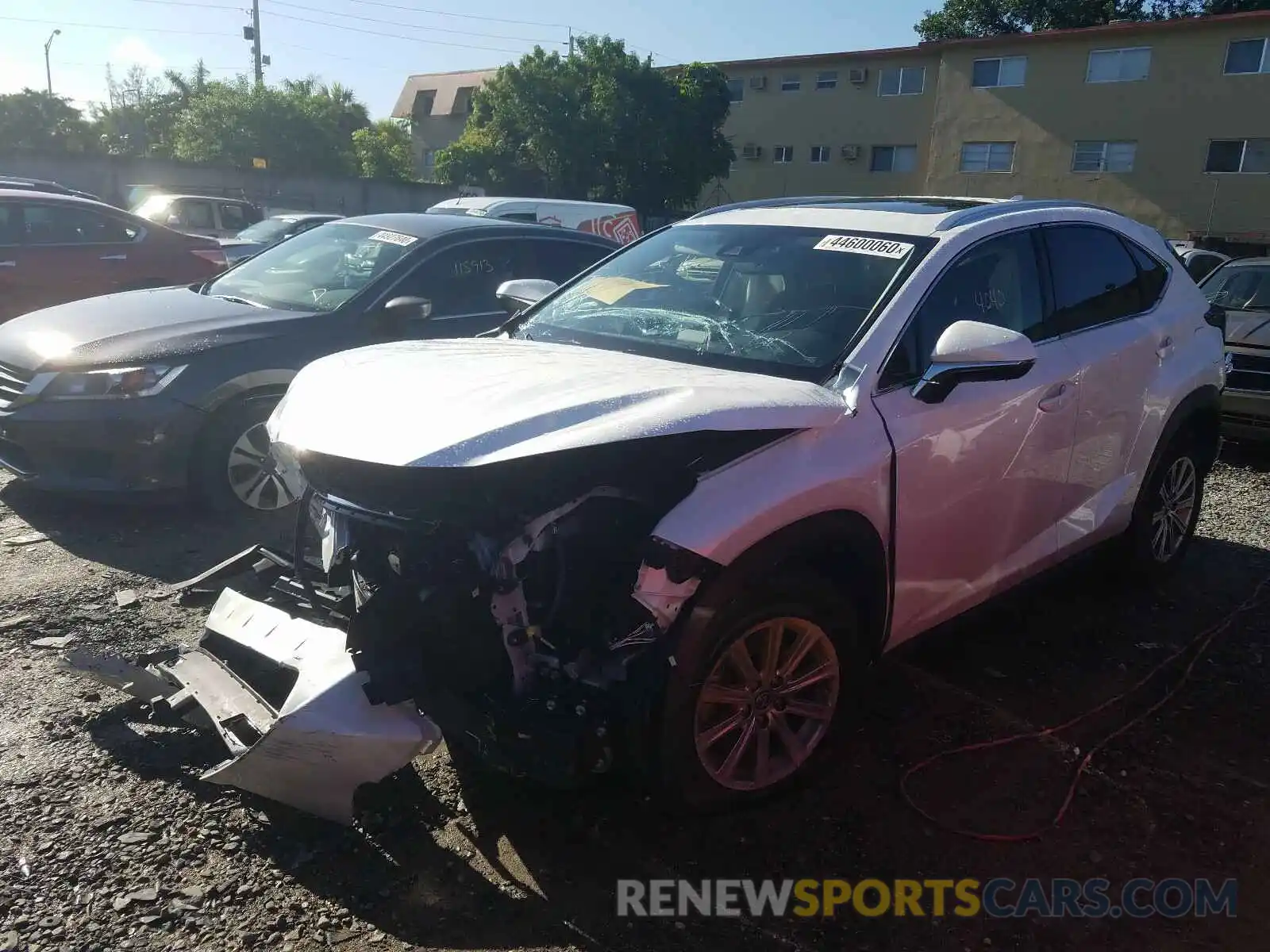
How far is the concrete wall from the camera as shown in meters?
28.4

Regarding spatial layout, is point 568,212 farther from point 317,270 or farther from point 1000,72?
point 1000,72

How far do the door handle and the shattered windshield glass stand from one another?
0.79 meters

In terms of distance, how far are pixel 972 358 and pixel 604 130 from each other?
35175 mm

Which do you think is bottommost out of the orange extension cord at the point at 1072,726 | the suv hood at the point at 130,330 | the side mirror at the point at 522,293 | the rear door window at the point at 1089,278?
the orange extension cord at the point at 1072,726

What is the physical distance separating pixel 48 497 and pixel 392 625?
4101 mm

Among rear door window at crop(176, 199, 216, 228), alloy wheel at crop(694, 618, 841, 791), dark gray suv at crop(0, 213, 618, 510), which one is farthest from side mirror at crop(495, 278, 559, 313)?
rear door window at crop(176, 199, 216, 228)

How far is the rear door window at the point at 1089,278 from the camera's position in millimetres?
4098

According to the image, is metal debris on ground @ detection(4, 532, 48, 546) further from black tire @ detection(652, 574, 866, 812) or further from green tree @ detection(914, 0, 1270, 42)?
green tree @ detection(914, 0, 1270, 42)

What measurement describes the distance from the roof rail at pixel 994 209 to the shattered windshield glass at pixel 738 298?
0.76 ft

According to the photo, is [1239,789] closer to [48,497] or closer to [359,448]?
[359,448]

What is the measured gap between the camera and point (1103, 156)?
32094 mm

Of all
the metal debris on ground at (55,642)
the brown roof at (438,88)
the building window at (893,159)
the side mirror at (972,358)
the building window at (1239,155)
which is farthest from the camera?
the brown roof at (438,88)

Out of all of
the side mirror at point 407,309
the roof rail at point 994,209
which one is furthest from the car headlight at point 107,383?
the roof rail at point 994,209

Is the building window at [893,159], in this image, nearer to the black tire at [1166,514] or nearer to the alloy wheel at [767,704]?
→ the black tire at [1166,514]
